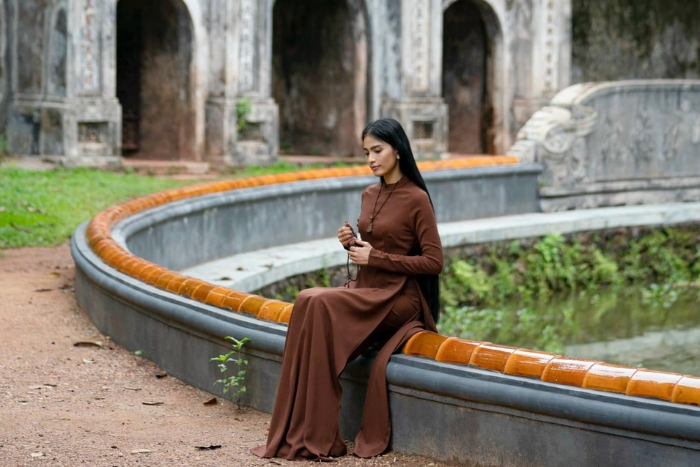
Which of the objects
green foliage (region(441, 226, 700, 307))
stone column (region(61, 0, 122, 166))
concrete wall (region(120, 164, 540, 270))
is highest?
stone column (region(61, 0, 122, 166))

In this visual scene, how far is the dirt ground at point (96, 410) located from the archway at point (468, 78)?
576 inches

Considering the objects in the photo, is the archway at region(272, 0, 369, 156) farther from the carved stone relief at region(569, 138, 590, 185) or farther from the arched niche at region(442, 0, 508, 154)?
the carved stone relief at region(569, 138, 590, 185)

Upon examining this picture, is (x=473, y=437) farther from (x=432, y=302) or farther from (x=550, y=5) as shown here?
(x=550, y=5)

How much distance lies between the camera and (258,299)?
19.5 feet

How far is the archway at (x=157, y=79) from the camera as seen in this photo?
17.9 metres

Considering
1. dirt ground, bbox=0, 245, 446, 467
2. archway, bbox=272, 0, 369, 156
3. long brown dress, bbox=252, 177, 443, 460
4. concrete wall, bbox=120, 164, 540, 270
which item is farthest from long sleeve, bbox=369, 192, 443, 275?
archway, bbox=272, 0, 369, 156

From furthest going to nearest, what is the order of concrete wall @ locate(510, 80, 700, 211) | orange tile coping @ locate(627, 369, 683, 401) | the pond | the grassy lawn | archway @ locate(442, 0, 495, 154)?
archway @ locate(442, 0, 495, 154)
concrete wall @ locate(510, 80, 700, 211)
the grassy lawn
the pond
orange tile coping @ locate(627, 369, 683, 401)

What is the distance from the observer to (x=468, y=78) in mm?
22156

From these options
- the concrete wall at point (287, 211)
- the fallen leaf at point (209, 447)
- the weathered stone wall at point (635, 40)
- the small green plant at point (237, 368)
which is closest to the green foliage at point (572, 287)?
the concrete wall at point (287, 211)

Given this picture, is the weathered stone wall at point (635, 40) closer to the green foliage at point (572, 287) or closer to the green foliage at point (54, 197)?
the green foliage at point (572, 287)

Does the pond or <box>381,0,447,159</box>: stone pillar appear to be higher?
<box>381,0,447,159</box>: stone pillar

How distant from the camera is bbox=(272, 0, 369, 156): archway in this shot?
1977 cm

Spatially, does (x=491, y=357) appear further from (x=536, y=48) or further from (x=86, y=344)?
(x=536, y=48)

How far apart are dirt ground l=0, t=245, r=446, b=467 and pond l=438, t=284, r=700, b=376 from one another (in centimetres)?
479
